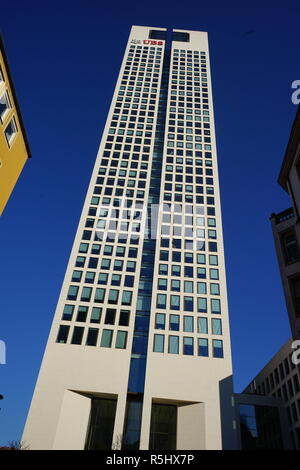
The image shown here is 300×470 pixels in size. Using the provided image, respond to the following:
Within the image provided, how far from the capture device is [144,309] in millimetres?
46656

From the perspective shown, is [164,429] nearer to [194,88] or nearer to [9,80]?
[9,80]

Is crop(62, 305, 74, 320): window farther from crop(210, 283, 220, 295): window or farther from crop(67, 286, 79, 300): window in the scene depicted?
crop(210, 283, 220, 295): window

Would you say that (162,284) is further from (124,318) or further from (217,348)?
(217,348)

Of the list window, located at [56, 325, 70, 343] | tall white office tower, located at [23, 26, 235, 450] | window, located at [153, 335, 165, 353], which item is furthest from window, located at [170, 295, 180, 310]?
window, located at [56, 325, 70, 343]

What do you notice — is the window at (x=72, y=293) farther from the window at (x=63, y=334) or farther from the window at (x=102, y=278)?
the window at (x=63, y=334)

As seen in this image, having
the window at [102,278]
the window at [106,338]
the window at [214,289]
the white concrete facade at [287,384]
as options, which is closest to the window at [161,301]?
the window at [214,289]

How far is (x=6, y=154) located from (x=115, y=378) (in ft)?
93.2

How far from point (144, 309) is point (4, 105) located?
3135 cm

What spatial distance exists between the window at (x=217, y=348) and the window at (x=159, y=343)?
21.3 ft

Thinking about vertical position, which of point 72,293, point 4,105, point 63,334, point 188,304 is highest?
point 188,304

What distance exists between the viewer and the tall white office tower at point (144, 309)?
38.5m

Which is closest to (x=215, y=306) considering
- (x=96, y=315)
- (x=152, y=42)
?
(x=96, y=315)

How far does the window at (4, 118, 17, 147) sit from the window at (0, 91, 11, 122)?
96cm

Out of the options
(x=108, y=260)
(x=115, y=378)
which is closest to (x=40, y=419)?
(x=115, y=378)
